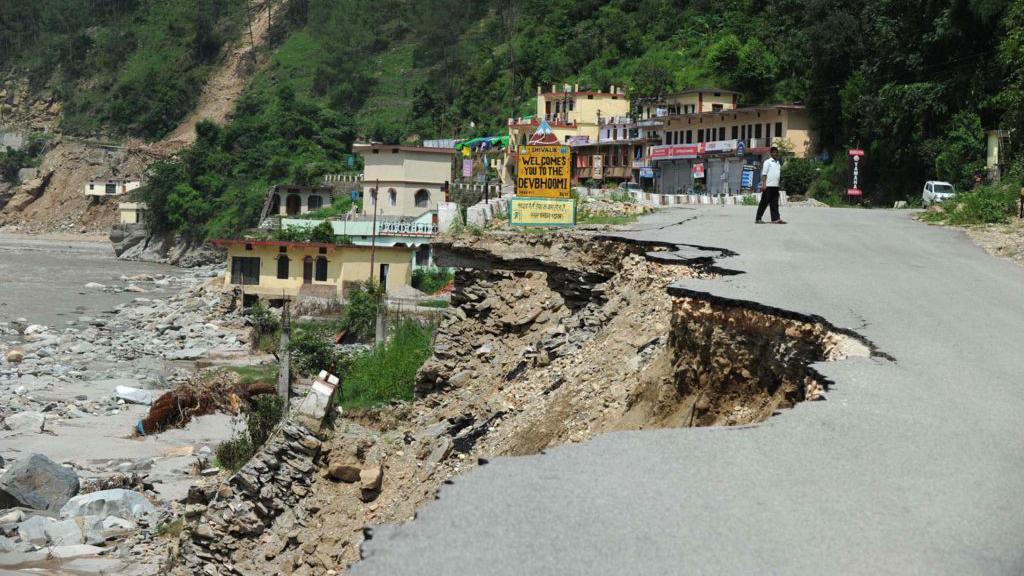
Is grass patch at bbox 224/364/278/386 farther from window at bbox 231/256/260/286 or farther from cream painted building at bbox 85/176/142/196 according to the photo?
cream painted building at bbox 85/176/142/196

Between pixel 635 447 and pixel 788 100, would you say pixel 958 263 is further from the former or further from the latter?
pixel 788 100

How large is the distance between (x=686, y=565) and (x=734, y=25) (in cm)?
8081

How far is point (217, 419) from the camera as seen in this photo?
98.5 feet

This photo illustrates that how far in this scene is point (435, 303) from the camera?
116 ft

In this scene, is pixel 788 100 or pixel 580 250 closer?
pixel 580 250

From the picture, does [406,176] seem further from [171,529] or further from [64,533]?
[171,529]

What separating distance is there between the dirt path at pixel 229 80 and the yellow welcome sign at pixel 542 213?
111 m

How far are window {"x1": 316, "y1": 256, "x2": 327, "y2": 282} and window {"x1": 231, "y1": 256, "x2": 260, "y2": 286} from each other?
340 centimetres

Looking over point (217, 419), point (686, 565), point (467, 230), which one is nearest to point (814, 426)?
point (686, 565)

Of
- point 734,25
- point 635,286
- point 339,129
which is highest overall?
point 734,25

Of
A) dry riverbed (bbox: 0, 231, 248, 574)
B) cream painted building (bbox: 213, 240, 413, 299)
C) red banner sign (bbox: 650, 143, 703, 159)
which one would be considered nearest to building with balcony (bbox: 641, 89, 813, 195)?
red banner sign (bbox: 650, 143, 703, 159)

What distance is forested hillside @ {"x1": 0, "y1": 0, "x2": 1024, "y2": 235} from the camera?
140 feet

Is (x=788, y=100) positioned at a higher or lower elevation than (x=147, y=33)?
lower

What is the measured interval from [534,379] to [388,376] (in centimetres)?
690
